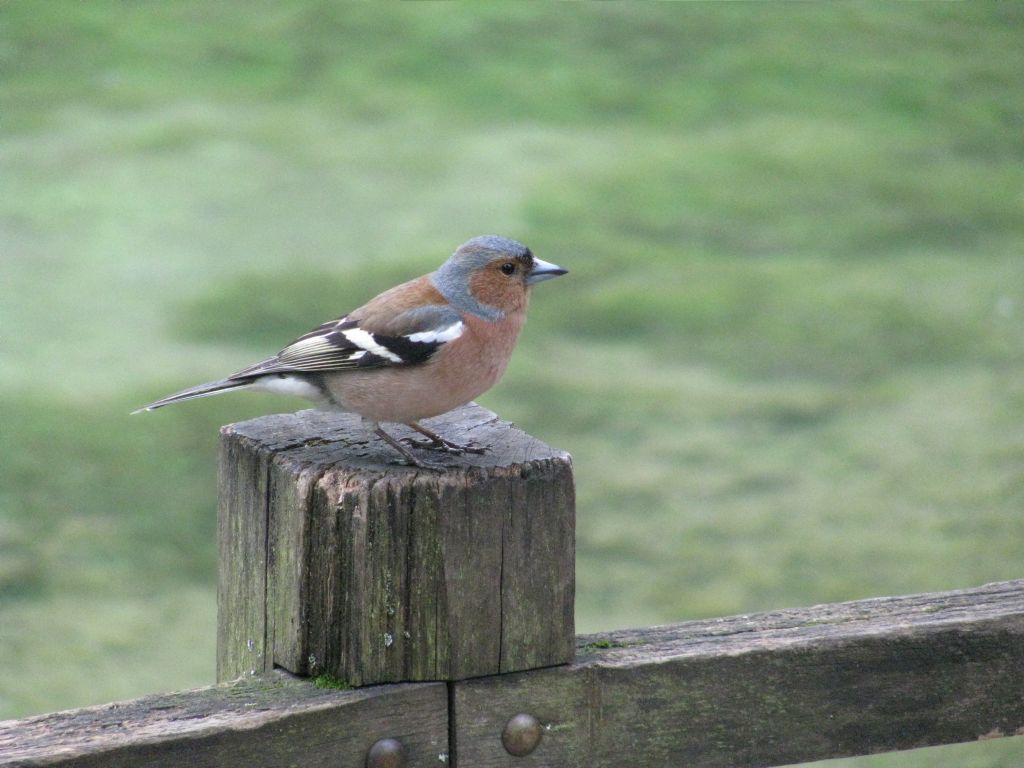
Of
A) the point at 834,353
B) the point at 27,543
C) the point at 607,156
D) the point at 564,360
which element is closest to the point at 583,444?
the point at 564,360

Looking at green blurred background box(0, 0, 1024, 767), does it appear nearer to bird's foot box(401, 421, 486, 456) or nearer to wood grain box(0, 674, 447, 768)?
bird's foot box(401, 421, 486, 456)

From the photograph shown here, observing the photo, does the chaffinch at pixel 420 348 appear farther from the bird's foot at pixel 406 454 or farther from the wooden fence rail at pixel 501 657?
the wooden fence rail at pixel 501 657

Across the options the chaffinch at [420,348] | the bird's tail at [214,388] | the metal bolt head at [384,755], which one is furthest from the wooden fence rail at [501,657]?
the bird's tail at [214,388]

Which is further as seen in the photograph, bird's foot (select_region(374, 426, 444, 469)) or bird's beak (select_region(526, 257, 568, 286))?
bird's beak (select_region(526, 257, 568, 286))

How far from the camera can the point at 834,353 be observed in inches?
299

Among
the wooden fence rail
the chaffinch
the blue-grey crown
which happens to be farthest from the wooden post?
the blue-grey crown

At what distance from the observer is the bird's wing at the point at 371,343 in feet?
9.96

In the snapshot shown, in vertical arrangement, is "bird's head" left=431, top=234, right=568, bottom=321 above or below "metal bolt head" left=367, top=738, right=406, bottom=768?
above

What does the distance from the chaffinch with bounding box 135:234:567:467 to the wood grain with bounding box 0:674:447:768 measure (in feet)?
2.20

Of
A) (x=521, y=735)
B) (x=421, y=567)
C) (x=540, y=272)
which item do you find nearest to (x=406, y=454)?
(x=421, y=567)

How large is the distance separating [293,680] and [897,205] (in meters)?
7.36

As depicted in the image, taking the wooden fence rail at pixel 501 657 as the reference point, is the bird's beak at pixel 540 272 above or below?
above

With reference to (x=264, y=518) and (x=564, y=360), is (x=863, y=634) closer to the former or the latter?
(x=264, y=518)

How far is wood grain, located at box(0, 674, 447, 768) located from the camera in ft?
6.73
